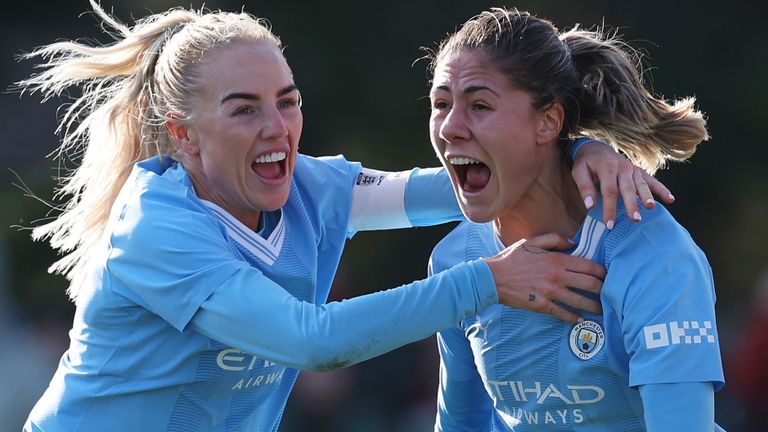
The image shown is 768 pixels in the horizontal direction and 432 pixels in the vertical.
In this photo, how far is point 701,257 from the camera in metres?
3.04

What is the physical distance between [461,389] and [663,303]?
0.86m

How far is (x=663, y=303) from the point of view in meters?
2.94

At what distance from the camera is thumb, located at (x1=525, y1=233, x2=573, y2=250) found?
3234 millimetres

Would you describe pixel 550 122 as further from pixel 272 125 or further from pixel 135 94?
pixel 135 94

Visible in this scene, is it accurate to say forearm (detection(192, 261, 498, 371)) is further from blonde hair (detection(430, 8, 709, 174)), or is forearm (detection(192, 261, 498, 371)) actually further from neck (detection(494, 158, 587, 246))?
blonde hair (detection(430, 8, 709, 174))

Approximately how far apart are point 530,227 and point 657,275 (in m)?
0.50

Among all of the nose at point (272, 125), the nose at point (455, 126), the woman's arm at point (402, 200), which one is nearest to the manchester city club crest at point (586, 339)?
the nose at point (455, 126)

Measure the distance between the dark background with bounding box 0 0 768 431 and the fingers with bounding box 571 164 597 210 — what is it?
3865 mm

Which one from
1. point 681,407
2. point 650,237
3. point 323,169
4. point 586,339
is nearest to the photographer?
point 681,407

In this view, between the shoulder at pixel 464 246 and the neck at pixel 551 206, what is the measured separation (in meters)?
0.12

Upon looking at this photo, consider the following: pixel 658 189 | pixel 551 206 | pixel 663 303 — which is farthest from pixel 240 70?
pixel 663 303

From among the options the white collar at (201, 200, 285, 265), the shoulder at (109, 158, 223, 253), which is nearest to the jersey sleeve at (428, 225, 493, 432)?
the white collar at (201, 200, 285, 265)

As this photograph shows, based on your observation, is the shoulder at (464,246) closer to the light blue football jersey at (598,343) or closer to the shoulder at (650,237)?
→ the light blue football jersey at (598,343)

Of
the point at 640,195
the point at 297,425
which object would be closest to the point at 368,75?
the point at 297,425
